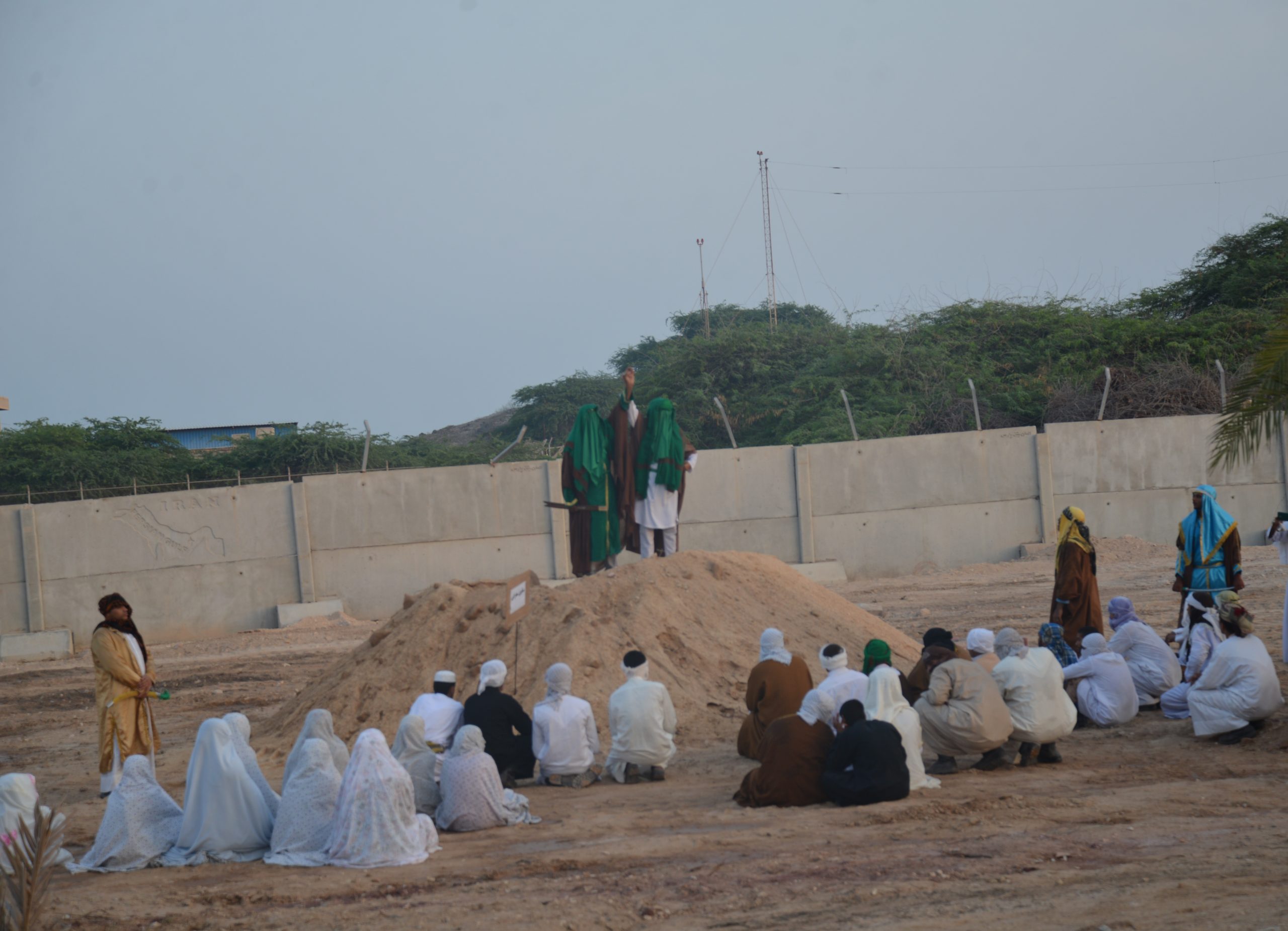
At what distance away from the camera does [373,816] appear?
6.07m

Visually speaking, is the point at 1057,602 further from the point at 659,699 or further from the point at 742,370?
the point at 742,370

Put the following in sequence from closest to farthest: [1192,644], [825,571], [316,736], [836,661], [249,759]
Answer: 1. [316,736]
2. [249,759]
3. [836,661]
4. [1192,644]
5. [825,571]

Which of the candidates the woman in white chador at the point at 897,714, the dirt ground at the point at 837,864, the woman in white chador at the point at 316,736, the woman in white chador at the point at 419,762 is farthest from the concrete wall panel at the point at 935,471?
the woman in white chador at the point at 316,736

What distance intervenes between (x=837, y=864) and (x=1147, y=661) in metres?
4.63

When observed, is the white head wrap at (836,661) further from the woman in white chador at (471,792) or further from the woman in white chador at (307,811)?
the woman in white chador at (307,811)

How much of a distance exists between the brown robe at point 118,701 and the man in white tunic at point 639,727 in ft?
11.5

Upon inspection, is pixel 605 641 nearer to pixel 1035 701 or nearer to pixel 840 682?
pixel 840 682

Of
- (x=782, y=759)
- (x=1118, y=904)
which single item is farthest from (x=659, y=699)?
(x=1118, y=904)

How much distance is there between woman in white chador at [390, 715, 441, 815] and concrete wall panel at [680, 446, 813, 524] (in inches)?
472

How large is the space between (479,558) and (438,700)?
10796 millimetres

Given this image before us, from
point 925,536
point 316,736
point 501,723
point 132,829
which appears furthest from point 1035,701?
point 925,536

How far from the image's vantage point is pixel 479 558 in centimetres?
1842

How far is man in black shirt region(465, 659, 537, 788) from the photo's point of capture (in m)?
7.71

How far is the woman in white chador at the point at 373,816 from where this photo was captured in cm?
605
